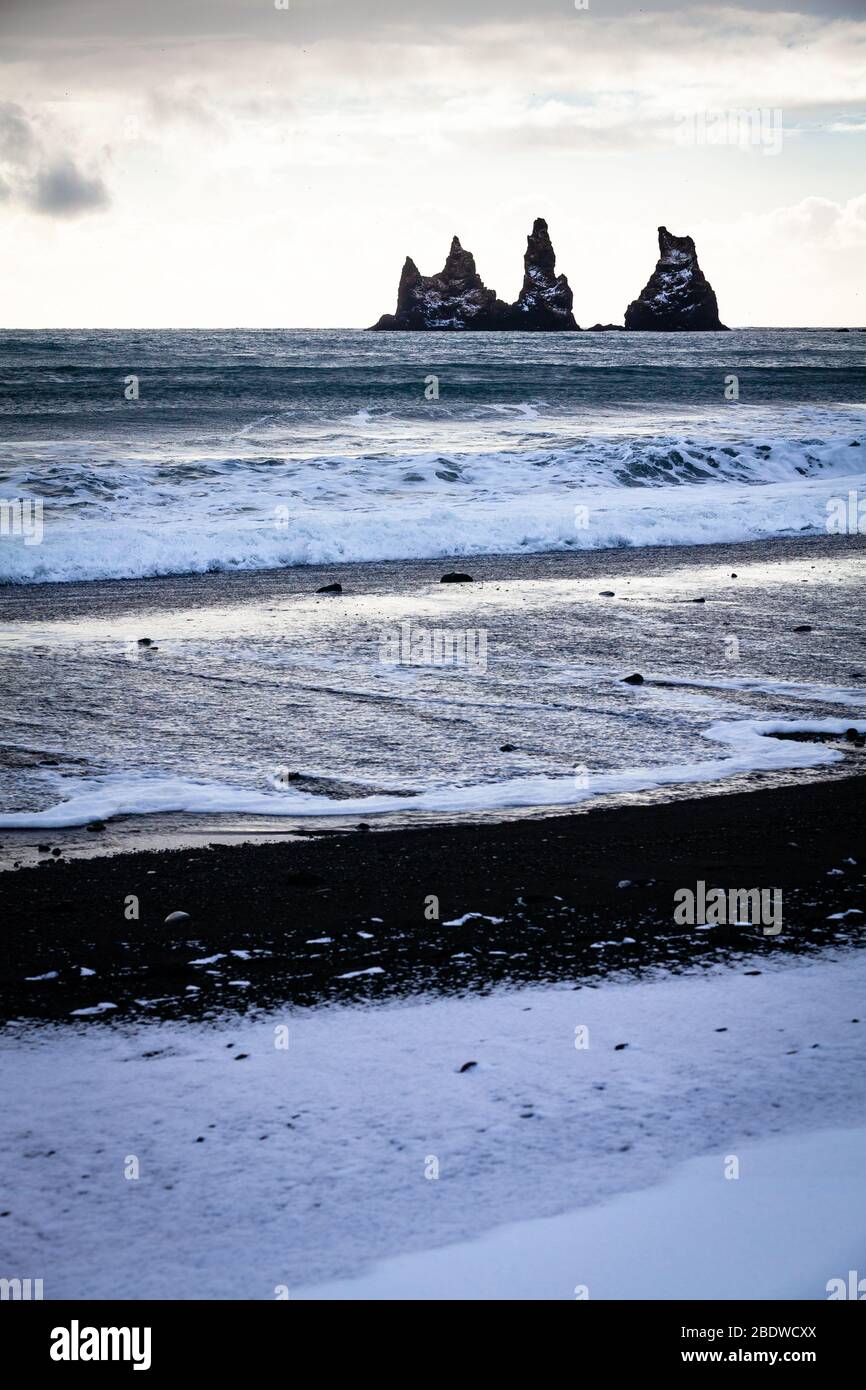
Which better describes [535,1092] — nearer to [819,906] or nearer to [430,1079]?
[430,1079]

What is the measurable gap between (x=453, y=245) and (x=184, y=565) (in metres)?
97.3

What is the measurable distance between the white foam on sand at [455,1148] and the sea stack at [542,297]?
97.2m

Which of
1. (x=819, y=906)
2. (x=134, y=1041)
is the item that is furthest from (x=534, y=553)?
(x=134, y=1041)

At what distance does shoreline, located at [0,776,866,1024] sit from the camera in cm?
333

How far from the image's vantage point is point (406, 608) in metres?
9.94

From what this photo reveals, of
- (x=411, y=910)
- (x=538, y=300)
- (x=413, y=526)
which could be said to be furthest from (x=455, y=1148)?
(x=538, y=300)

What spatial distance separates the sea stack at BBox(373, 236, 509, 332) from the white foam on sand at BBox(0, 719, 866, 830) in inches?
3770

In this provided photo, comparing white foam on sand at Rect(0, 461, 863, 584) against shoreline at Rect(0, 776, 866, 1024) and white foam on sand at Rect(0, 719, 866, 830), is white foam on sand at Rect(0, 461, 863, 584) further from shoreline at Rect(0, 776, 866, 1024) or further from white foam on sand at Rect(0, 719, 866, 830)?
Answer: shoreline at Rect(0, 776, 866, 1024)

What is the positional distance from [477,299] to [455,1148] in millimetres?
103449

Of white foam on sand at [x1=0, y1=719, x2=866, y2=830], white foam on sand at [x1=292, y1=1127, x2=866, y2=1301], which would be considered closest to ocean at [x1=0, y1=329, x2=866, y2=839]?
white foam on sand at [x1=0, y1=719, x2=866, y2=830]

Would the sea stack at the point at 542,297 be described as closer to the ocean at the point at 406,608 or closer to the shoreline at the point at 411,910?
the ocean at the point at 406,608

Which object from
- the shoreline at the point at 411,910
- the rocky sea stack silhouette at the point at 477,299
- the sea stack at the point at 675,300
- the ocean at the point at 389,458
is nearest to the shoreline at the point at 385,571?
the ocean at the point at 389,458

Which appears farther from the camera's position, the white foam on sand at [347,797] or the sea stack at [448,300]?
Result: the sea stack at [448,300]

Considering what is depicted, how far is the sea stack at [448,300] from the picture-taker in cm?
9838
